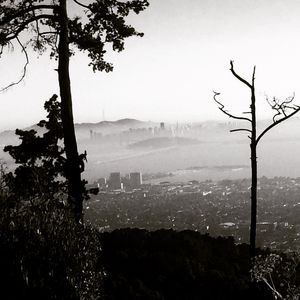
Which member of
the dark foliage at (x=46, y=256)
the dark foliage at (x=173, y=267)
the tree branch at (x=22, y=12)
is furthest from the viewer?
the tree branch at (x=22, y=12)

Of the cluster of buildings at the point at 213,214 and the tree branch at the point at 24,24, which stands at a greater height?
the tree branch at the point at 24,24

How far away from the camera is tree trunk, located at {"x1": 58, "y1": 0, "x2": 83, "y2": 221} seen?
47.1ft

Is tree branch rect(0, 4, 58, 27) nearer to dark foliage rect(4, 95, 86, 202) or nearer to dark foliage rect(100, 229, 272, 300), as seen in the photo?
dark foliage rect(4, 95, 86, 202)

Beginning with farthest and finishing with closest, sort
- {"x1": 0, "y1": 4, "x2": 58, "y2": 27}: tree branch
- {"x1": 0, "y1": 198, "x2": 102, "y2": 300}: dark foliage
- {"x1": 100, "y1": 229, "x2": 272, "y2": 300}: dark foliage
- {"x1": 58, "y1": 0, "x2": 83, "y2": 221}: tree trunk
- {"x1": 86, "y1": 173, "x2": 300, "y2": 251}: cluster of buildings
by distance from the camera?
{"x1": 86, "y1": 173, "x2": 300, "y2": 251}: cluster of buildings < {"x1": 58, "y1": 0, "x2": 83, "y2": 221}: tree trunk < {"x1": 0, "y1": 4, "x2": 58, "y2": 27}: tree branch < {"x1": 100, "y1": 229, "x2": 272, "y2": 300}: dark foliage < {"x1": 0, "y1": 198, "x2": 102, "y2": 300}: dark foliage

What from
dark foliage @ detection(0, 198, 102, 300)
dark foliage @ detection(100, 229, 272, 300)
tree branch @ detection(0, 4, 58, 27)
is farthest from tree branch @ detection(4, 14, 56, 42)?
dark foliage @ detection(100, 229, 272, 300)

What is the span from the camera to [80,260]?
1348cm

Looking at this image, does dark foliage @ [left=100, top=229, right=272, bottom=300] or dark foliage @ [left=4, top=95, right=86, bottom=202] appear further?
dark foliage @ [left=4, top=95, right=86, bottom=202]

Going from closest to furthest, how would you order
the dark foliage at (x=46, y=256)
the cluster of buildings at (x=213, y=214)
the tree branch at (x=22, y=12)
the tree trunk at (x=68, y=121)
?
1. the dark foliage at (x=46, y=256)
2. the tree branch at (x=22, y=12)
3. the tree trunk at (x=68, y=121)
4. the cluster of buildings at (x=213, y=214)

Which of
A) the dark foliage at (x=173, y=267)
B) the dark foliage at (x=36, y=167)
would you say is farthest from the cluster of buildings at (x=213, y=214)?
the dark foliage at (x=36, y=167)

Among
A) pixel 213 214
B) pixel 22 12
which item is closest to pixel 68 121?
pixel 22 12

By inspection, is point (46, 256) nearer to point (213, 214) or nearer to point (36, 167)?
point (36, 167)

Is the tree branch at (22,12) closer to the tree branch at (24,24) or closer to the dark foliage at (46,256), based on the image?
the tree branch at (24,24)

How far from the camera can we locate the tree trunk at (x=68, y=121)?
14367mm

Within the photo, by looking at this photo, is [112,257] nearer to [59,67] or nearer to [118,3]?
[59,67]
